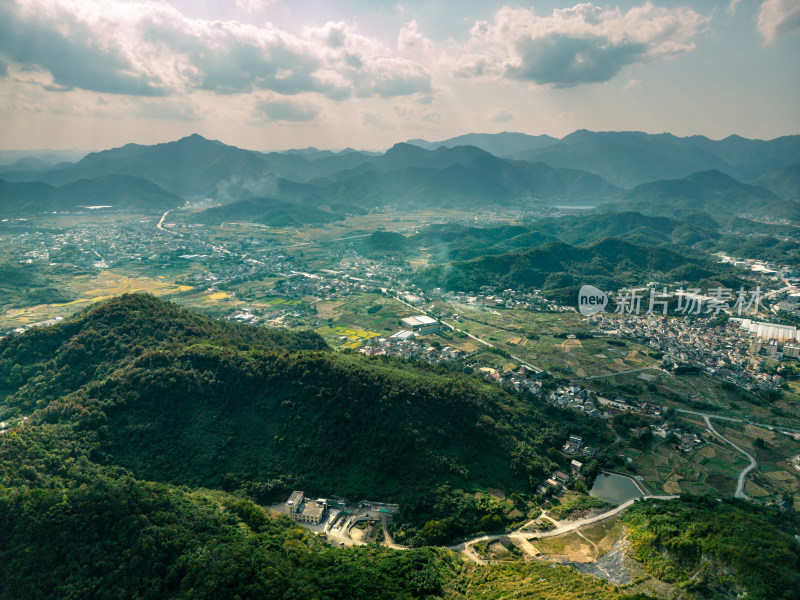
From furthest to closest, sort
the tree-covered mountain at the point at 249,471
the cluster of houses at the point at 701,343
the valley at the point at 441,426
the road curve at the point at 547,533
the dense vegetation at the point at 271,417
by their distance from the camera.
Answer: the cluster of houses at the point at 701,343 → the dense vegetation at the point at 271,417 → the road curve at the point at 547,533 → the valley at the point at 441,426 → the tree-covered mountain at the point at 249,471

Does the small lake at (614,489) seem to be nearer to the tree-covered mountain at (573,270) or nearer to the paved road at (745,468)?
the paved road at (745,468)

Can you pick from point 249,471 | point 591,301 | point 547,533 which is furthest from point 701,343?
point 249,471

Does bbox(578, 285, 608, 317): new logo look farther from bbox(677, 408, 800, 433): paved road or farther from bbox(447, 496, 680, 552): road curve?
bbox(447, 496, 680, 552): road curve

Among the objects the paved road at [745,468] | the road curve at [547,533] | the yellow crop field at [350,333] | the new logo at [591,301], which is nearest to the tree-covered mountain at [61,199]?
the yellow crop field at [350,333]

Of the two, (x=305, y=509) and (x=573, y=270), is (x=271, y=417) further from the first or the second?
(x=573, y=270)

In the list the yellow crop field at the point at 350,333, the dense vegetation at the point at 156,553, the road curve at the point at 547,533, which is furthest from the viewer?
the yellow crop field at the point at 350,333

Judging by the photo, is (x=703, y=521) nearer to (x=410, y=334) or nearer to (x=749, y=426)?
(x=749, y=426)

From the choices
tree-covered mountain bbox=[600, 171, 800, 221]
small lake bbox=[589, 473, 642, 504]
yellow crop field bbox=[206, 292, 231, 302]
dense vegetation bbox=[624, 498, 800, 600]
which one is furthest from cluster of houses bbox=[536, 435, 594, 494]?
tree-covered mountain bbox=[600, 171, 800, 221]
